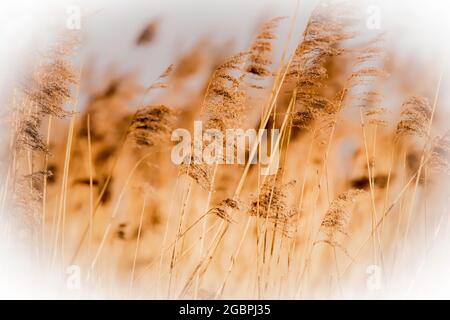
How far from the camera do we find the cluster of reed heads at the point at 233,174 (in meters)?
2.30

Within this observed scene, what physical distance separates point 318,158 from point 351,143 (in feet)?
0.66

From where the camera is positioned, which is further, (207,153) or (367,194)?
(367,194)

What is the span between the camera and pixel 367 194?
2453 millimetres

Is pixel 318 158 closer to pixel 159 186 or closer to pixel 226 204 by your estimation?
pixel 226 204

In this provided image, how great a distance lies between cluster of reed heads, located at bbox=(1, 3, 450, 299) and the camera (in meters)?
2.30

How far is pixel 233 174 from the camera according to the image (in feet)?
7.86

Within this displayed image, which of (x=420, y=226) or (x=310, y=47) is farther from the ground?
(x=310, y=47)

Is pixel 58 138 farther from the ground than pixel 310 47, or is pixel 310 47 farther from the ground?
pixel 310 47
